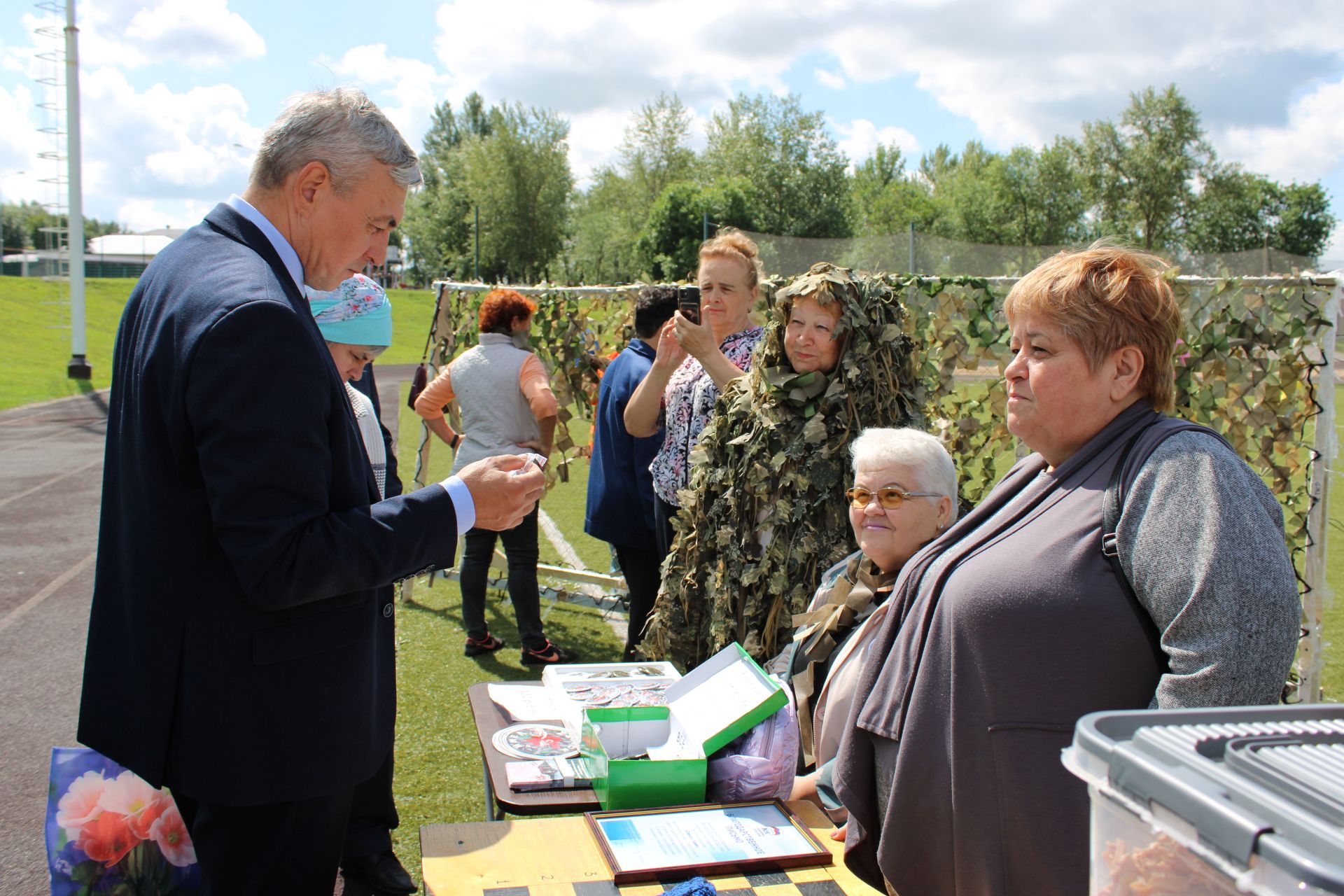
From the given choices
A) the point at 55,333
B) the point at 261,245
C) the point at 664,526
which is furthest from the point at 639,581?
the point at 55,333

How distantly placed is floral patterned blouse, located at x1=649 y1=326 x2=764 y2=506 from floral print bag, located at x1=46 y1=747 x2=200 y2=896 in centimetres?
241

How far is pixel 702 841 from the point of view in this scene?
194cm

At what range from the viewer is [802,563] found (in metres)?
2.98

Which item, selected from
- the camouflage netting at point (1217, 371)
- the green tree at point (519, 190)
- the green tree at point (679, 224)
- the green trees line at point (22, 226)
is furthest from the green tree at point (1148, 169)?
the green trees line at point (22, 226)

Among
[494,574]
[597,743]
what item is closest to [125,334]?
[597,743]

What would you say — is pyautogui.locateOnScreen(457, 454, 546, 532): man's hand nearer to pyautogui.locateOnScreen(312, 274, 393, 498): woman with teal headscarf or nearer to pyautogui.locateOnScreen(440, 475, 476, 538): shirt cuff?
pyautogui.locateOnScreen(440, 475, 476, 538): shirt cuff

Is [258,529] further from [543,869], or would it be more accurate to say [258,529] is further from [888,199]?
[888,199]

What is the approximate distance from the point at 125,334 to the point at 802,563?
1.96 meters

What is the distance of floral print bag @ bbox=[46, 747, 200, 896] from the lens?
5.76 ft

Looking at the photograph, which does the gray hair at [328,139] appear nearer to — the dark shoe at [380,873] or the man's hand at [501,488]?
the man's hand at [501,488]

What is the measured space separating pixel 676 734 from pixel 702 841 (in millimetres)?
427

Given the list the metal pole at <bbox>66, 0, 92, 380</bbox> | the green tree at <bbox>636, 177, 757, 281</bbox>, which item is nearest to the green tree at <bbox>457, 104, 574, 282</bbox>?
the green tree at <bbox>636, 177, 757, 281</bbox>

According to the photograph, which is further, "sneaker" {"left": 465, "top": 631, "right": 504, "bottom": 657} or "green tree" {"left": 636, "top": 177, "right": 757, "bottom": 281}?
"green tree" {"left": 636, "top": 177, "right": 757, "bottom": 281}

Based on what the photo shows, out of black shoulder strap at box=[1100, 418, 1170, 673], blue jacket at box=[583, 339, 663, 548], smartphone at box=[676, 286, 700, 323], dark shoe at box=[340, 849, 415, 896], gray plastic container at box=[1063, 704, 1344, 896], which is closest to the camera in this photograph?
gray plastic container at box=[1063, 704, 1344, 896]
